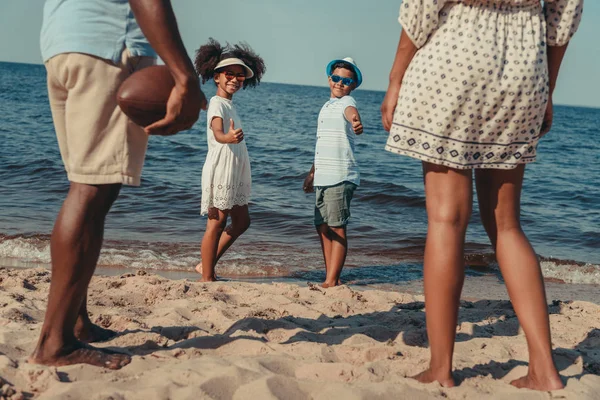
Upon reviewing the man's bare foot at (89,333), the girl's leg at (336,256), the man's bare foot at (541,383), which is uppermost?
the man's bare foot at (541,383)

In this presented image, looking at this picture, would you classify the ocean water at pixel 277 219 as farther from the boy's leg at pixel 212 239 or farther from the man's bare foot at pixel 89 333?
the man's bare foot at pixel 89 333

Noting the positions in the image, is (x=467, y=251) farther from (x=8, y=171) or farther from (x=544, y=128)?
(x=8, y=171)

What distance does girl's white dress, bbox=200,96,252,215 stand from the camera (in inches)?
222

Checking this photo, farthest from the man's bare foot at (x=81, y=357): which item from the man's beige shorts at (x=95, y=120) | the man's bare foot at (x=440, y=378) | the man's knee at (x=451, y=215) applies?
the man's knee at (x=451, y=215)

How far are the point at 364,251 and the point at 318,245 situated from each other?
593 millimetres

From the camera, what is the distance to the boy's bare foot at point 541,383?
2.77 metres

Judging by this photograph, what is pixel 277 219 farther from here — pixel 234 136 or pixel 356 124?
pixel 234 136

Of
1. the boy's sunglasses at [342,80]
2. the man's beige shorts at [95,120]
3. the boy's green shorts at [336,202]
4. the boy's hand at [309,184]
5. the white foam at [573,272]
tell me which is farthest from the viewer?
the white foam at [573,272]

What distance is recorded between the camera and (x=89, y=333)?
322cm

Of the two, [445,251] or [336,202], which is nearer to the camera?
[445,251]

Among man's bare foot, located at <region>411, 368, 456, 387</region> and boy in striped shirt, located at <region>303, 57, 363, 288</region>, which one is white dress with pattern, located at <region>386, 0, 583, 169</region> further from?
boy in striped shirt, located at <region>303, 57, 363, 288</region>

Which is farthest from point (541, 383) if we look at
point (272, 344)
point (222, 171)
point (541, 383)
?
point (222, 171)

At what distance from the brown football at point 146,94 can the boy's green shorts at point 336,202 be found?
3.28 m

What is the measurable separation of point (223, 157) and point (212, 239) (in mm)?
726
